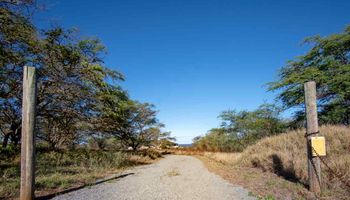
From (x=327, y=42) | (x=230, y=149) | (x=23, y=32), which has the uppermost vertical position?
(x=327, y=42)

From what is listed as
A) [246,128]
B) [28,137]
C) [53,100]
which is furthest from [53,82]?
[246,128]

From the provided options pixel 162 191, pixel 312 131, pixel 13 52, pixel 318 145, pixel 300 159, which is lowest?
pixel 162 191

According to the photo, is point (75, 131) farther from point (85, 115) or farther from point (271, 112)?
point (271, 112)

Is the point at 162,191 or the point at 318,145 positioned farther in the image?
the point at 162,191

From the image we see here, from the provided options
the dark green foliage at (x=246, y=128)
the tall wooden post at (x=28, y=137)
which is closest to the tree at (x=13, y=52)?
the tall wooden post at (x=28, y=137)

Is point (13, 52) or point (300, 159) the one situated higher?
point (13, 52)

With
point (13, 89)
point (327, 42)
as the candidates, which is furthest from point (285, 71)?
point (13, 89)

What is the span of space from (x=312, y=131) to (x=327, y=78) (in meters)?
10.8

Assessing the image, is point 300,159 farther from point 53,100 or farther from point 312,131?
point 53,100

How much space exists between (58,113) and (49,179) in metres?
3.38

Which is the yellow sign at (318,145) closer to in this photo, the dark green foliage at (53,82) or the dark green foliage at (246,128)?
the dark green foliage at (53,82)

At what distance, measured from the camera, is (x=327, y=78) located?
1652 centimetres

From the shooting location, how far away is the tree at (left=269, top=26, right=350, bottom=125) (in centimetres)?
1623

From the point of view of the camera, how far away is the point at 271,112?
3078 centimetres
